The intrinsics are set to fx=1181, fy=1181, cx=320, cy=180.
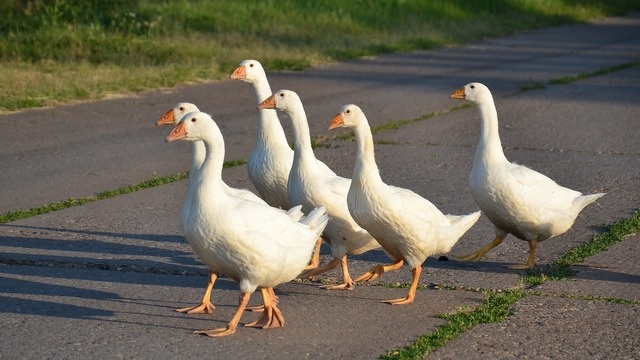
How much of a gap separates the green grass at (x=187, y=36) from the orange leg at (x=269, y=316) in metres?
7.27

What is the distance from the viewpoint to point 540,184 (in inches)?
267

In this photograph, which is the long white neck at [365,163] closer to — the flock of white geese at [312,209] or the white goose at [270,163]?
the flock of white geese at [312,209]

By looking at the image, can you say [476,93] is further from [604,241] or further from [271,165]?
[271,165]

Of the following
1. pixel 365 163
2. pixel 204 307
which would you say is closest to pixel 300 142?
pixel 365 163

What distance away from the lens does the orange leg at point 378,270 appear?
630 cm

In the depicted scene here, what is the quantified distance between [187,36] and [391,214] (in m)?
12.0

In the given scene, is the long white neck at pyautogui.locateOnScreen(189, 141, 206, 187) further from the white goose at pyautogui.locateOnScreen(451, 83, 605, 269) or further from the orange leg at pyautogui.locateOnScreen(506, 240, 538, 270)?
the orange leg at pyautogui.locateOnScreen(506, 240, 538, 270)

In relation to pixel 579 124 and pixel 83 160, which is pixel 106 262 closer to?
pixel 83 160

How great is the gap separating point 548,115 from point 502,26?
10.1 m

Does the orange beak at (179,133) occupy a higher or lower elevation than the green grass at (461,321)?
higher

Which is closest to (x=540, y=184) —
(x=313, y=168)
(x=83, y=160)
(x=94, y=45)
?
(x=313, y=168)

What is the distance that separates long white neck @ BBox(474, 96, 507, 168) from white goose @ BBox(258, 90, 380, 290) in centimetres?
84

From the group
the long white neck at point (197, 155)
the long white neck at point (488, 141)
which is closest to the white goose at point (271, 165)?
the long white neck at point (197, 155)

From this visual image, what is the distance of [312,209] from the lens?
640 cm
